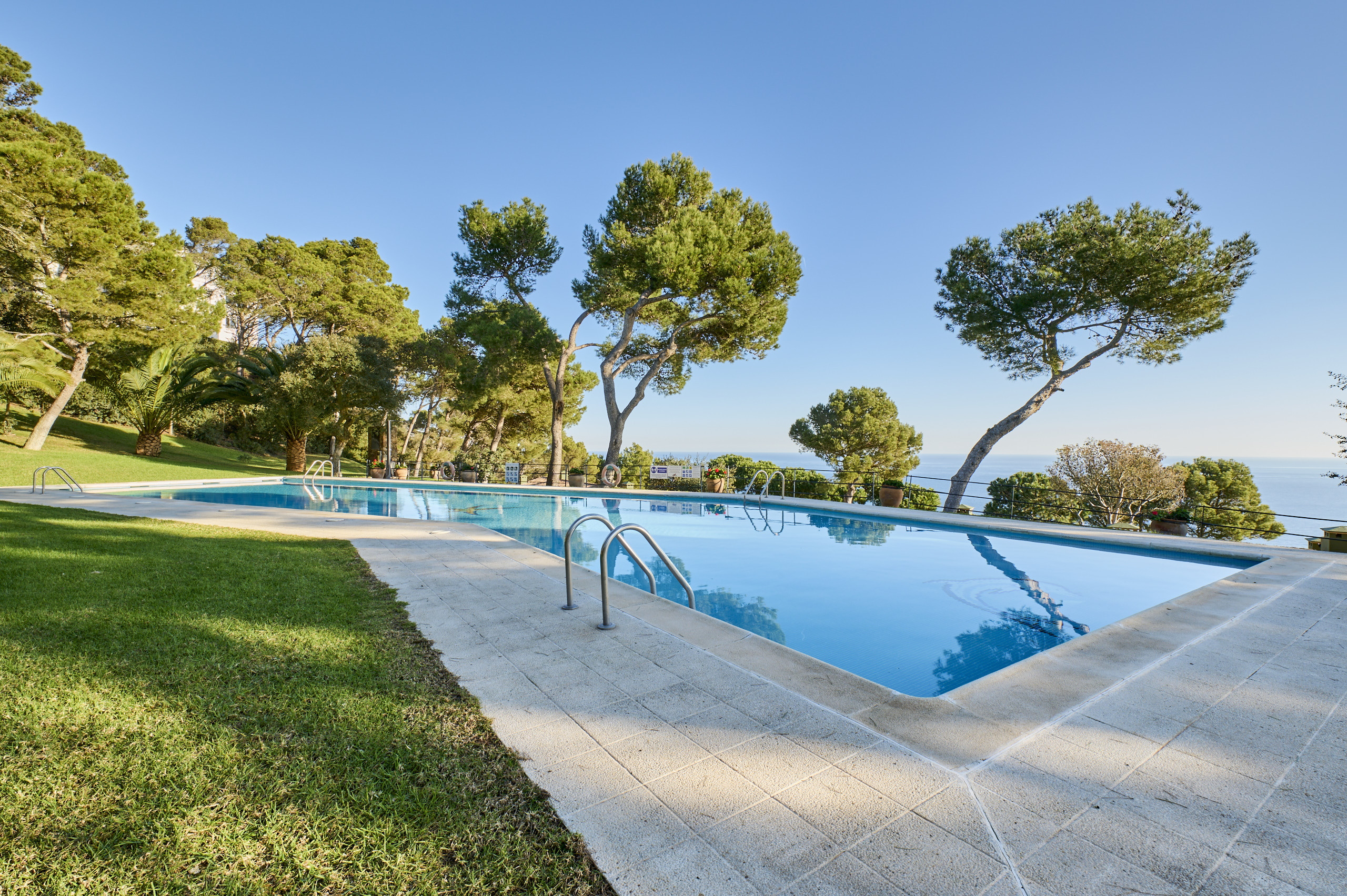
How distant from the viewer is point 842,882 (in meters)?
1.48

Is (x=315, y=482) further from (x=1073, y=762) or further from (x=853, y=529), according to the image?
(x=1073, y=762)

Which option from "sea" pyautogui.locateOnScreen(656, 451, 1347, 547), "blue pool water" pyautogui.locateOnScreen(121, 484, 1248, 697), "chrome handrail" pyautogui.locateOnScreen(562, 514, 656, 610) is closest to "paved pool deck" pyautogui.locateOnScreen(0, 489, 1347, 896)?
"chrome handrail" pyautogui.locateOnScreen(562, 514, 656, 610)

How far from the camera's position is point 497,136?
15750 millimetres

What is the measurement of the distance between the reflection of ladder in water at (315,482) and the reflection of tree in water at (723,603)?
9.57 metres

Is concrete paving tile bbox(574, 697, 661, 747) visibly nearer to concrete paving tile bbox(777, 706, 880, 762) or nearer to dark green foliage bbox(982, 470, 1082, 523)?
concrete paving tile bbox(777, 706, 880, 762)

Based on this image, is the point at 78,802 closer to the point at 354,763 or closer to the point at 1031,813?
the point at 354,763

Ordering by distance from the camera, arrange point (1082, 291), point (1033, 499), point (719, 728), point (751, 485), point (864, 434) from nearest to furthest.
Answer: point (719, 728)
point (1082, 291)
point (751, 485)
point (1033, 499)
point (864, 434)

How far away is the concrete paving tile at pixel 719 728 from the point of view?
223cm

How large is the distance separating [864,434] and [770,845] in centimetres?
2877

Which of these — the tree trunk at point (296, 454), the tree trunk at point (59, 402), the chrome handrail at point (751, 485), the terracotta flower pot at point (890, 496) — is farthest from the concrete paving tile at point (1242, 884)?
the tree trunk at point (296, 454)

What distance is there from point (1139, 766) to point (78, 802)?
366cm

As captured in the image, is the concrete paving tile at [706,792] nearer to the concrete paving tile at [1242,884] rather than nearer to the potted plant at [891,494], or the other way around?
the concrete paving tile at [1242,884]

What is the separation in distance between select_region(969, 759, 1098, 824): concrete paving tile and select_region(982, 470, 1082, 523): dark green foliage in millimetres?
10533

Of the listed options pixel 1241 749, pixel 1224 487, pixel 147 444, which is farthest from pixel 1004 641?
pixel 1224 487
